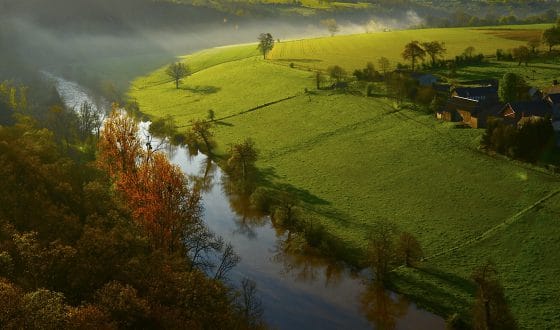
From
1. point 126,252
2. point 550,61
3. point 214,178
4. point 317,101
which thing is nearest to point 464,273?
point 126,252

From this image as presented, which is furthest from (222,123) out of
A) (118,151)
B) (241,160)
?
(118,151)

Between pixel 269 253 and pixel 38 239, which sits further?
pixel 269 253

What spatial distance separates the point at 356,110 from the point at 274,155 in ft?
76.8

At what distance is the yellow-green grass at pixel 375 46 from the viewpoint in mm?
Result: 136125

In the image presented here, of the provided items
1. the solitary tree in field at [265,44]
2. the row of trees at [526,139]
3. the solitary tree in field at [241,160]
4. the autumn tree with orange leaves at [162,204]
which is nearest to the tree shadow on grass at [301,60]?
the solitary tree in field at [265,44]

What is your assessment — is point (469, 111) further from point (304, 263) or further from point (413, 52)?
point (304, 263)

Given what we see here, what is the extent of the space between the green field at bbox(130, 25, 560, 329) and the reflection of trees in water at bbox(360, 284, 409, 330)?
1.39m

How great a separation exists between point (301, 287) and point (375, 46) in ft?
399

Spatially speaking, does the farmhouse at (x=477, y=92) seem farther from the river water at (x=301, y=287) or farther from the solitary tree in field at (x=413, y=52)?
the river water at (x=301, y=287)

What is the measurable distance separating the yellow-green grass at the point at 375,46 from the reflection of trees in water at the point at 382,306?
86818mm

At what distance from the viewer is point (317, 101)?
105 metres

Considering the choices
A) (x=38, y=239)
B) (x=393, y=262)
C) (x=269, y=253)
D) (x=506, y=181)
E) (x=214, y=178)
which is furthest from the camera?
(x=214, y=178)

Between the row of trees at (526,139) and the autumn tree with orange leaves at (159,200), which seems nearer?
the autumn tree with orange leaves at (159,200)

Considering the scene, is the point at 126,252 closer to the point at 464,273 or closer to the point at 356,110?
the point at 464,273
